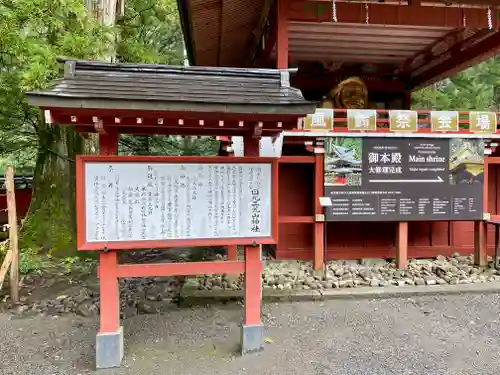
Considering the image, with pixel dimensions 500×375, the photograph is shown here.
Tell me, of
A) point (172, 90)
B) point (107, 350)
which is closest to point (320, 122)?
point (172, 90)

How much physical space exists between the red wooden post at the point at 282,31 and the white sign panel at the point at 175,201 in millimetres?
3258

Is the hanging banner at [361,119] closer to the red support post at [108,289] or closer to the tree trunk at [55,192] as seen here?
the red support post at [108,289]

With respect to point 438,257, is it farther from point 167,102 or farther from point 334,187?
point 167,102

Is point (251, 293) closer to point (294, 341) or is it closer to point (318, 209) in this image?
point (294, 341)

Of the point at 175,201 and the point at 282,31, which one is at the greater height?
the point at 282,31

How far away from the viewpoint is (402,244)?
7.93 meters

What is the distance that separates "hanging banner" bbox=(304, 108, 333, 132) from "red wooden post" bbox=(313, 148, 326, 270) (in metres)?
0.43

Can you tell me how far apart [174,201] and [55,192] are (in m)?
5.27

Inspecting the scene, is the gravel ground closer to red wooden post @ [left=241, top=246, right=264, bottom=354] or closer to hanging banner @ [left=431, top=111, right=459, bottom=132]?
A: red wooden post @ [left=241, top=246, right=264, bottom=354]

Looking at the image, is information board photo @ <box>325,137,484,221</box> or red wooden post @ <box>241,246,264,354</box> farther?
information board photo @ <box>325,137,484,221</box>

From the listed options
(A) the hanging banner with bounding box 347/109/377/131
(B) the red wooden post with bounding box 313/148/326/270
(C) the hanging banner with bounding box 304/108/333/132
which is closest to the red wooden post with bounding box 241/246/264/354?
(B) the red wooden post with bounding box 313/148/326/270

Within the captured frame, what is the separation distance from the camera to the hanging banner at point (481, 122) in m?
7.71

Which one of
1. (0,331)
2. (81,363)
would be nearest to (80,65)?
(81,363)

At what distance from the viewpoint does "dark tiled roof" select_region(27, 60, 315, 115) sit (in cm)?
353
